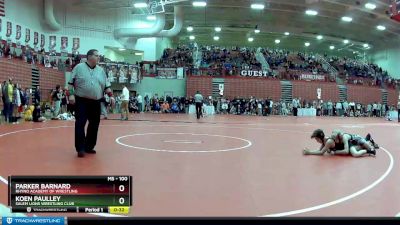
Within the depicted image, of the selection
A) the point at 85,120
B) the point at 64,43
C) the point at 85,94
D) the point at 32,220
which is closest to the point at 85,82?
the point at 85,94

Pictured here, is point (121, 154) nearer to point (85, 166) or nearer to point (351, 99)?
point (85, 166)

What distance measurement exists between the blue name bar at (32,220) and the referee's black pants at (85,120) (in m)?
4.50

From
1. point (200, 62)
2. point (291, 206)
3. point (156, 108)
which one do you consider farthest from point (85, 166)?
point (200, 62)

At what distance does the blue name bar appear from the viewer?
60.0 inches

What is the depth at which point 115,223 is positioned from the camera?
1.63 metres

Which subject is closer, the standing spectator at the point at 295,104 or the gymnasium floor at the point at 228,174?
the gymnasium floor at the point at 228,174

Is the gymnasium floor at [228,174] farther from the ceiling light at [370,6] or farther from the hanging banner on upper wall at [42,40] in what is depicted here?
the ceiling light at [370,6]

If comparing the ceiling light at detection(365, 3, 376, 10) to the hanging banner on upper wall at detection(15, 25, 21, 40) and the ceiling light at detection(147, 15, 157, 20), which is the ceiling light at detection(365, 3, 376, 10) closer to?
the ceiling light at detection(147, 15, 157, 20)

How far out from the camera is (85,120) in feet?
19.7

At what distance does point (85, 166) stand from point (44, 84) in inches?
872
